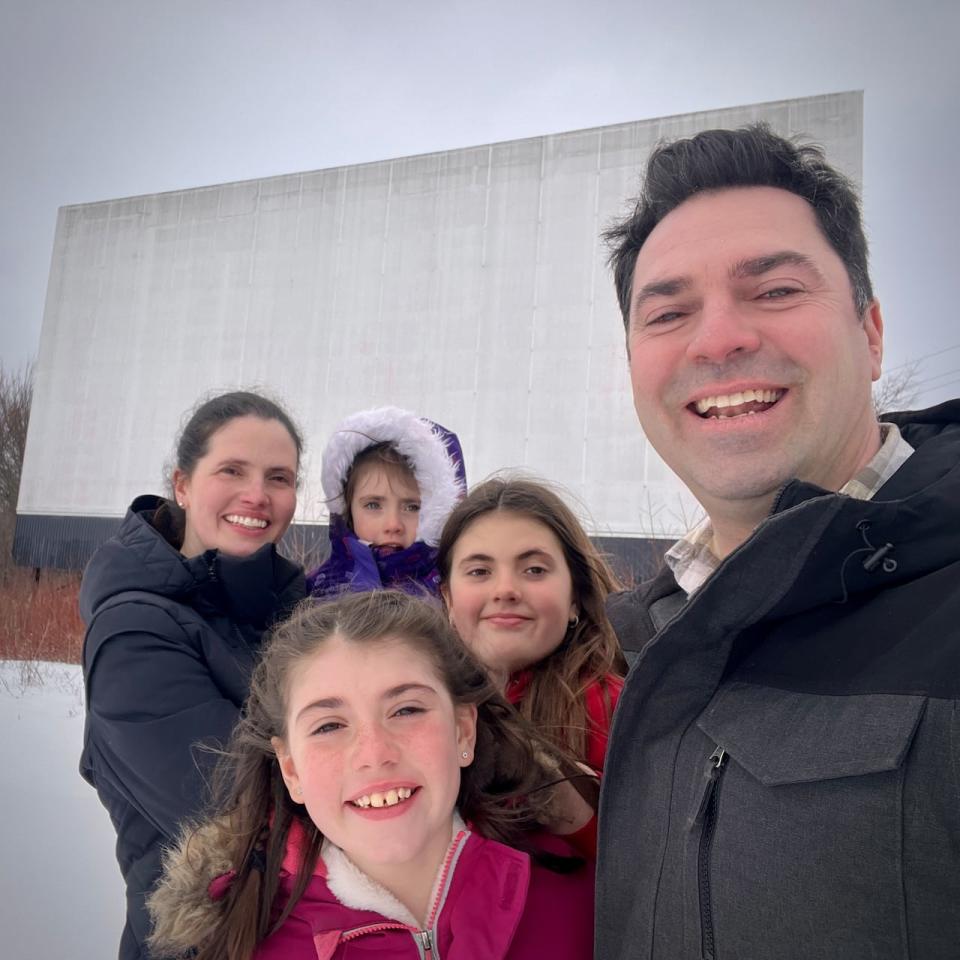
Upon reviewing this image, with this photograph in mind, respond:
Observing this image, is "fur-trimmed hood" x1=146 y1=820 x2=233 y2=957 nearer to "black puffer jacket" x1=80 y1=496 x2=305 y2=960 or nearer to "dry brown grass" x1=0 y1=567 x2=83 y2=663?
"black puffer jacket" x1=80 y1=496 x2=305 y2=960

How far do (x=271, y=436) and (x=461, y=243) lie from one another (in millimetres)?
10215

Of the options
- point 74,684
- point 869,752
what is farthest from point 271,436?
point 74,684

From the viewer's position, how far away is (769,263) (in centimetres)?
154

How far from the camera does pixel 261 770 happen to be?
1.83 metres

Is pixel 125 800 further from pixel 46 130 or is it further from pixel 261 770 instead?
pixel 46 130

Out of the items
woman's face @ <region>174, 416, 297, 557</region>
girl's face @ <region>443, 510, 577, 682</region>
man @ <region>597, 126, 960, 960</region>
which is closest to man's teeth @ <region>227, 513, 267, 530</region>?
woman's face @ <region>174, 416, 297, 557</region>

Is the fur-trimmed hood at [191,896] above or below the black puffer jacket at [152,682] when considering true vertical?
below

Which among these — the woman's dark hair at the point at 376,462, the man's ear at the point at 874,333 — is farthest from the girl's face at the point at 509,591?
the man's ear at the point at 874,333

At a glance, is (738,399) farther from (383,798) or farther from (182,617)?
(182,617)

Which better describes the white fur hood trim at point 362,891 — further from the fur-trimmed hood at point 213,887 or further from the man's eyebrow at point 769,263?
the man's eyebrow at point 769,263

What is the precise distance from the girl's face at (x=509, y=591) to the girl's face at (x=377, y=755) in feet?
2.49

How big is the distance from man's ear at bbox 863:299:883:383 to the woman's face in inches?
73.8

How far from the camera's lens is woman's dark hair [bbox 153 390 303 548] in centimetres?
271

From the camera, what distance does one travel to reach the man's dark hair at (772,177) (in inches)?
63.3
